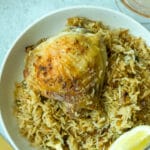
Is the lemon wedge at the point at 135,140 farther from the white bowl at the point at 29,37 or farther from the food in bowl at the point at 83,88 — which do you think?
the white bowl at the point at 29,37

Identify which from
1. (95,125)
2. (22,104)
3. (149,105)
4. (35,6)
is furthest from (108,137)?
(35,6)

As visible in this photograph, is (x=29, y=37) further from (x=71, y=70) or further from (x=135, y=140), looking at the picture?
(x=135, y=140)

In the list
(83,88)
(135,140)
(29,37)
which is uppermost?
(29,37)

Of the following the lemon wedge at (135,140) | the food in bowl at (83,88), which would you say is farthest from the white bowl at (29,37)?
the lemon wedge at (135,140)

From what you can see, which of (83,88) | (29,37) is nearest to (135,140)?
(83,88)

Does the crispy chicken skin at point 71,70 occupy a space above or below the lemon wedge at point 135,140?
above

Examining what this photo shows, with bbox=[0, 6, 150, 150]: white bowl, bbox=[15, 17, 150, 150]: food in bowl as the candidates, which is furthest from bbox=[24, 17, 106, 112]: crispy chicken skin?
bbox=[0, 6, 150, 150]: white bowl
